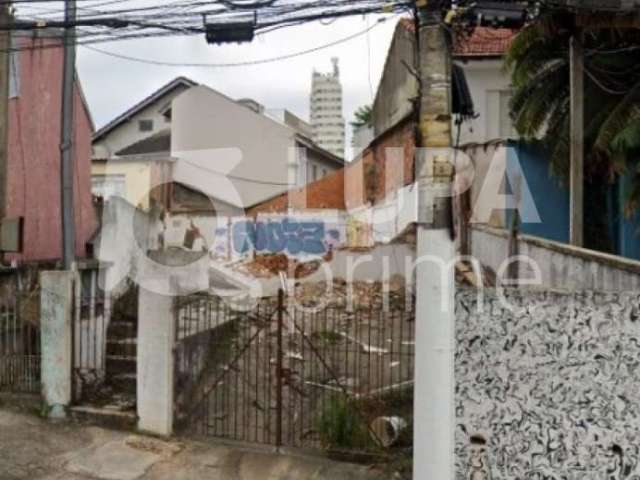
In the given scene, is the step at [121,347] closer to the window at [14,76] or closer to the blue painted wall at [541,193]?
the window at [14,76]

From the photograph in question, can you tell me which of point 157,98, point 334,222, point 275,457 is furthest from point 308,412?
point 157,98

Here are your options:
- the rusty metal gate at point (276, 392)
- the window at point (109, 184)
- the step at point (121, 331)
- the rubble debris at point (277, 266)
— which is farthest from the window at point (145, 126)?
the rusty metal gate at point (276, 392)

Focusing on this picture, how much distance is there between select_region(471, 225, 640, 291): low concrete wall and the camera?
6.91 m

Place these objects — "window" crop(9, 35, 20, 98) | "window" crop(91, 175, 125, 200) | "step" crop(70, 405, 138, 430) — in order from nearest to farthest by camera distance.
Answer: "step" crop(70, 405, 138, 430) → "window" crop(9, 35, 20, 98) → "window" crop(91, 175, 125, 200)

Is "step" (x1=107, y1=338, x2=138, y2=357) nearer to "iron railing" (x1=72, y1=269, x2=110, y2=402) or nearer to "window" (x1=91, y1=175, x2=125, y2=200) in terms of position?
"iron railing" (x1=72, y1=269, x2=110, y2=402)

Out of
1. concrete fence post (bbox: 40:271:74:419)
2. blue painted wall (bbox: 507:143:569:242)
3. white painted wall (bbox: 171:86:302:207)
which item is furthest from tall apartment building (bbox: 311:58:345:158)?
concrete fence post (bbox: 40:271:74:419)

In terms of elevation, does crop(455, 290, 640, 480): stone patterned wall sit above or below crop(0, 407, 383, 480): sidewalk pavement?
above

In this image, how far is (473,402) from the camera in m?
5.92

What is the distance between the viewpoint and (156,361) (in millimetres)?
7121

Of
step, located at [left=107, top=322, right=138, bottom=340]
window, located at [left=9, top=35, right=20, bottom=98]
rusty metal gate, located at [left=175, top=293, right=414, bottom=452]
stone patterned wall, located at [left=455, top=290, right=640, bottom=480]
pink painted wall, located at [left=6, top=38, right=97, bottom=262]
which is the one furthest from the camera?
pink painted wall, located at [left=6, top=38, right=97, bottom=262]

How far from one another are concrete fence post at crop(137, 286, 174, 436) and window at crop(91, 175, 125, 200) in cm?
1738

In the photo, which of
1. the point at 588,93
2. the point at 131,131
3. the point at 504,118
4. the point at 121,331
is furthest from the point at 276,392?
the point at 131,131

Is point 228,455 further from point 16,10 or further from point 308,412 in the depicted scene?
point 16,10

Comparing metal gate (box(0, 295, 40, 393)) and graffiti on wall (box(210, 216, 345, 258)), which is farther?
graffiti on wall (box(210, 216, 345, 258))
